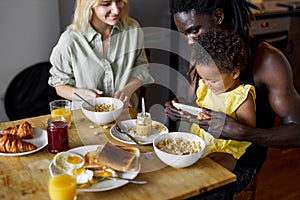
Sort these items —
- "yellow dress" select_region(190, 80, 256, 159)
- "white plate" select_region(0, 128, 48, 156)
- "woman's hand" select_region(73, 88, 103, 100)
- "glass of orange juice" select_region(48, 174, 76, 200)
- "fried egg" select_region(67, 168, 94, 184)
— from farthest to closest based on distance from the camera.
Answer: "woman's hand" select_region(73, 88, 103, 100)
"yellow dress" select_region(190, 80, 256, 159)
"white plate" select_region(0, 128, 48, 156)
"fried egg" select_region(67, 168, 94, 184)
"glass of orange juice" select_region(48, 174, 76, 200)

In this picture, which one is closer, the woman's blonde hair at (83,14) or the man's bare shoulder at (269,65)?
the man's bare shoulder at (269,65)

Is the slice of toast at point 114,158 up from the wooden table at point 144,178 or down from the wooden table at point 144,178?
up

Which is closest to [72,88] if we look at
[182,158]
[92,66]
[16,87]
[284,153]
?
[92,66]

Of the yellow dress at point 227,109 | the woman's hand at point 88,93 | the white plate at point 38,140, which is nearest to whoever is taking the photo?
the white plate at point 38,140

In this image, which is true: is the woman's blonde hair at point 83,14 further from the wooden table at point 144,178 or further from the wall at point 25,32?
the wooden table at point 144,178

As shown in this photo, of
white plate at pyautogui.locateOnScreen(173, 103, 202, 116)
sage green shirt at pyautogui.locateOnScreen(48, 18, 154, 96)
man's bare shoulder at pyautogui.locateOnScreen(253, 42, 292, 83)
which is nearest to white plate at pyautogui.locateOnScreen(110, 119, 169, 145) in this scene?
white plate at pyautogui.locateOnScreen(173, 103, 202, 116)

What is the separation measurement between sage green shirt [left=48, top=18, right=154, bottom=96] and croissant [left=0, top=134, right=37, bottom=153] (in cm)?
76

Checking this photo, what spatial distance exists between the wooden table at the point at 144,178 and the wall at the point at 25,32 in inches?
50.6

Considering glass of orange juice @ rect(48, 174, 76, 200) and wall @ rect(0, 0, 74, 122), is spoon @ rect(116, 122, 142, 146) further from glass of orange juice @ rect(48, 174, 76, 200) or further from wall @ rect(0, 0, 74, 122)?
wall @ rect(0, 0, 74, 122)

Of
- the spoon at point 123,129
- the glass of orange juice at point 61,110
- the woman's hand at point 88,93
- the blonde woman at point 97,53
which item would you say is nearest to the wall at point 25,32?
the blonde woman at point 97,53

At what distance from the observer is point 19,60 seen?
2619 millimetres

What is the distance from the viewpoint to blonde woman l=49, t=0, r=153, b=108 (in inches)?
83.7

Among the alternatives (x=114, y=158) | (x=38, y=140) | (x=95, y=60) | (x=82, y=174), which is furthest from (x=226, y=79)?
(x=95, y=60)

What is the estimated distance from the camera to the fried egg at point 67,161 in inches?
52.1
